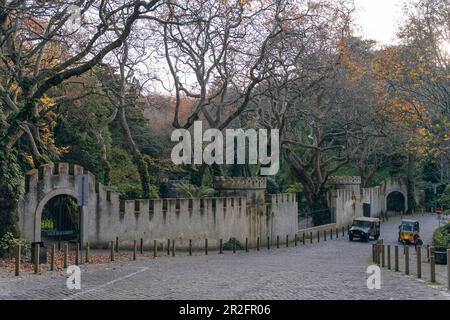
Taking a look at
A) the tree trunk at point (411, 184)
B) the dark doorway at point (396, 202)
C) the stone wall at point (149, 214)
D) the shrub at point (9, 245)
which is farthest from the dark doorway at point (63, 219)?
the tree trunk at point (411, 184)

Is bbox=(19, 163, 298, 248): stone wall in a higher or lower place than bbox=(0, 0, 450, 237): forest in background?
lower

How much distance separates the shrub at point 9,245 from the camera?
17.5 meters

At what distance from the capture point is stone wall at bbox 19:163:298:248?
21281mm

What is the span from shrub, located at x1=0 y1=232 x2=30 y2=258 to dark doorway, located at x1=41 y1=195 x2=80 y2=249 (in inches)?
179

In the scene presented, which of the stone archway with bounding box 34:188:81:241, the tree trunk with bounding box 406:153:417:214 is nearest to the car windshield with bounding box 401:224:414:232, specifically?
the stone archway with bounding box 34:188:81:241

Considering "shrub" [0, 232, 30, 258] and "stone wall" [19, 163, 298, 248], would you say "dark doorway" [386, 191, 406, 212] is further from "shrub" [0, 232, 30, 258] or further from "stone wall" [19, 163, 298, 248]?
"shrub" [0, 232, 30, 258]

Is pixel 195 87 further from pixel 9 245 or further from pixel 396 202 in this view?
pixel 396 202

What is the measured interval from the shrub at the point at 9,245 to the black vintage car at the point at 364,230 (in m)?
22.5

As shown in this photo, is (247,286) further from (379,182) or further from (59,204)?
(379,182)

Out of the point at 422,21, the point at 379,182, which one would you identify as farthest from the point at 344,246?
the point at 379,182

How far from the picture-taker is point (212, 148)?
32688 mm

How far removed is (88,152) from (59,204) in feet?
36.3

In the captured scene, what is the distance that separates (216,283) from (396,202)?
47936 millimetres

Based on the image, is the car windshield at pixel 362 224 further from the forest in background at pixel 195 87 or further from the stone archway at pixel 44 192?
the stone archway at pixel 44 192
